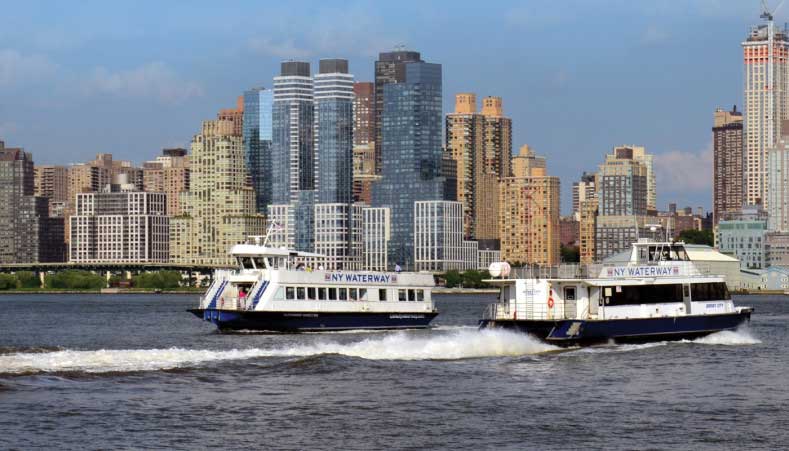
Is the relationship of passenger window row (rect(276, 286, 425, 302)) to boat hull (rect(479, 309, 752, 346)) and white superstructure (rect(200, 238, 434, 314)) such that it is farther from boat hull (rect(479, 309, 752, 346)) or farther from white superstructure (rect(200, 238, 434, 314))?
boat hull (rect(479, 309, 752, 346))

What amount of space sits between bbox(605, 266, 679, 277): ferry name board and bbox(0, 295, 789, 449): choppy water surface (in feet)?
11.3

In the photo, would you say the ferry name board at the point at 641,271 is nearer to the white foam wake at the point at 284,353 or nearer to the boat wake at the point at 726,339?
the boat wake at the point at 726,339

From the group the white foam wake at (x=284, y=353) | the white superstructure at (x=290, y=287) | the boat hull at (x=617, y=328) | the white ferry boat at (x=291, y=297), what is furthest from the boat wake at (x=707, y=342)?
the white superstructure at (x=290, y=287)

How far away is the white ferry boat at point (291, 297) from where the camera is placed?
270 ft

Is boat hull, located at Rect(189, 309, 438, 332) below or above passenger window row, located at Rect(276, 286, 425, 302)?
below

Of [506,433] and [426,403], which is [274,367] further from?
[506,433]

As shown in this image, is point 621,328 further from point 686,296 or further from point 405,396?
point 405,396

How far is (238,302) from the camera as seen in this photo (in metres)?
83.2

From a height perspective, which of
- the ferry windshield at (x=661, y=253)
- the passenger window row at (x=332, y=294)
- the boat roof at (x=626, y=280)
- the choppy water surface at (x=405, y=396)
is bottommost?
the choppy water surface at (x=405, y=396)

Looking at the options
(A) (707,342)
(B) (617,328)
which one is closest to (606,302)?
(B) (617,328)

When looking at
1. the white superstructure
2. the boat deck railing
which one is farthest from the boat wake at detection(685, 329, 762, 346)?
the white superstructure

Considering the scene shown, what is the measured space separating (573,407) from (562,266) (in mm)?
19629

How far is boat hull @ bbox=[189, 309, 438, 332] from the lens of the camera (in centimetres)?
8231

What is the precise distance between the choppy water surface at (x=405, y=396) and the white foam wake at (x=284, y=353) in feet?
0.29
